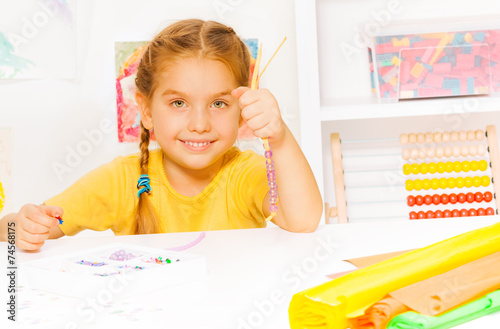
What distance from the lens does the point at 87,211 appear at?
3.90 ft

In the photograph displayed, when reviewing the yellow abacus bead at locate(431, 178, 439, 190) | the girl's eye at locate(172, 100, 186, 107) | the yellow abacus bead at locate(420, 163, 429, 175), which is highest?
the girl's eye at locate(172, 100, 186, 107)

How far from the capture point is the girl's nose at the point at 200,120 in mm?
1124

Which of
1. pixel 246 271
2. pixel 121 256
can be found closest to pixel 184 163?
pixel 121 256

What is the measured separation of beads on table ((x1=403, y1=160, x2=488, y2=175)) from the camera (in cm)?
175

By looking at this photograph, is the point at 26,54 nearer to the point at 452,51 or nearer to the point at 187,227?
the point at 187,227

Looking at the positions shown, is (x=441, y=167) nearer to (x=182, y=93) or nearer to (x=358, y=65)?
(x=358, y=65)

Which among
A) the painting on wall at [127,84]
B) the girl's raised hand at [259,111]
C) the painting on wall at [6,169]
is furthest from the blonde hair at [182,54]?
the painting on wall at [6,169]

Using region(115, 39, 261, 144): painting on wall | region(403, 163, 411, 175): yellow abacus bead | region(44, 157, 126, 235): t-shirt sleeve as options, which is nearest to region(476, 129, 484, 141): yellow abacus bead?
region(403, 163, 411, 175): yellow abacus bead

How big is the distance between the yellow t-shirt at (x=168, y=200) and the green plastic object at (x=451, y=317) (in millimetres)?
785

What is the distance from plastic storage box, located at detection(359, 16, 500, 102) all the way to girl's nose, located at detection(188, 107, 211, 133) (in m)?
0.67

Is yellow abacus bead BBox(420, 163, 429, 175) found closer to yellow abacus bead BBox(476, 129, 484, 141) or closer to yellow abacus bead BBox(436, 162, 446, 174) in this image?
yellow abacus bead BBox(436, 162, 446, 174)

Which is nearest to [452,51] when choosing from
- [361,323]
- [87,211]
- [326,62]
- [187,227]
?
[326,62]

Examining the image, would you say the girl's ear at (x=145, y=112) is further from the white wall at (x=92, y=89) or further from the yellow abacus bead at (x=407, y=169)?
the yellow abacus bead at (x=407, y=169)

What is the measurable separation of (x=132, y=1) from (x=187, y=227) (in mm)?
881
